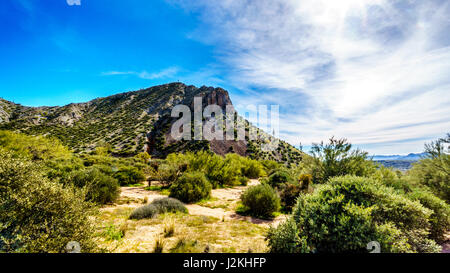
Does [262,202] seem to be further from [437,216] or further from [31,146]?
[31,146]

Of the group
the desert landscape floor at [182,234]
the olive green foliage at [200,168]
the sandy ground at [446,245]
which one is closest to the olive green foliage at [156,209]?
the desert landscape floor at [182,234]

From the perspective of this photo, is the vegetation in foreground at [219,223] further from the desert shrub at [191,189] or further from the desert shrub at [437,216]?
the desert shrub at [191,189]

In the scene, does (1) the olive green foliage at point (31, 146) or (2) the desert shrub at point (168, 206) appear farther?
(1) the olive green foliage at point (31, 146)

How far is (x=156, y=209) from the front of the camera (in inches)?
273

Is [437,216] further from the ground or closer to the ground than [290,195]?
further from the ground

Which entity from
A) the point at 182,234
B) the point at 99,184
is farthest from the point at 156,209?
the point at 99,184

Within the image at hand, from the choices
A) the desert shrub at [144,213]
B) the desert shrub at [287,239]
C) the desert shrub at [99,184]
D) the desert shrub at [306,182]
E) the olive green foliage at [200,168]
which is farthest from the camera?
the olive green foliage at [200,168]

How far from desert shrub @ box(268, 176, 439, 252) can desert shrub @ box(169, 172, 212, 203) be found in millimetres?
Result: 7406

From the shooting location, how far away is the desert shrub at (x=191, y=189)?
9.98 meters

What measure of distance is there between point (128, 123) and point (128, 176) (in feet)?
156

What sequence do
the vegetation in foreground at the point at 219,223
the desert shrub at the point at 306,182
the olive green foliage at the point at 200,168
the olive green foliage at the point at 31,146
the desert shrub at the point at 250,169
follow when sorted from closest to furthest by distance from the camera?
1. the vegetation in foreground at the point at 219,223
2. the desert shrub at the point at 306,182
3. the olive green foliage at the point at 200,168
4. the olive green foliage at the point at 31,146
5. the desert shrub at the point at 250,169
